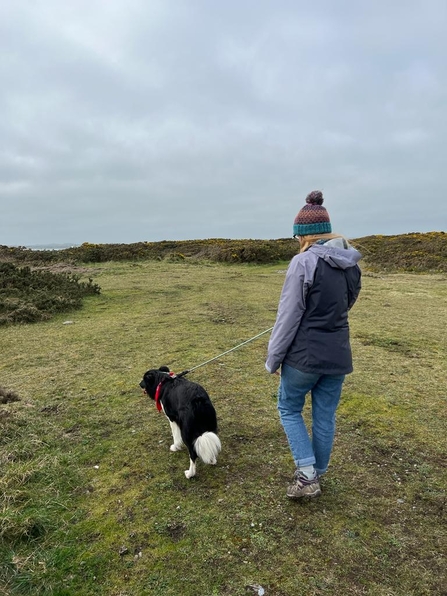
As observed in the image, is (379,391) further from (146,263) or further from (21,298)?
(146,263)

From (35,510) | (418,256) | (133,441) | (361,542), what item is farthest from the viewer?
(418,256)

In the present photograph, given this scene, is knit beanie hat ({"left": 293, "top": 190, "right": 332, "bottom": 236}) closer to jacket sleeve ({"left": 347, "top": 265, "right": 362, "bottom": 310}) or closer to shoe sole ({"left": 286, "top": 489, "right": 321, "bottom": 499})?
jacket sleeve ({"left": 347, "top": 265, "right": 362, "bottom": 310})

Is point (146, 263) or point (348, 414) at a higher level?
point (146, 263)

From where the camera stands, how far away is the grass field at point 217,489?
2488mm

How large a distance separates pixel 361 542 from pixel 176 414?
1789 millimetres

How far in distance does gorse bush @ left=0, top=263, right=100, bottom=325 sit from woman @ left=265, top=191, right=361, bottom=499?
27.8 ft

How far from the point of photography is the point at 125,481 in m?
3.43

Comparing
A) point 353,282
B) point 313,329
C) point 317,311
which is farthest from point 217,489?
point 353,282

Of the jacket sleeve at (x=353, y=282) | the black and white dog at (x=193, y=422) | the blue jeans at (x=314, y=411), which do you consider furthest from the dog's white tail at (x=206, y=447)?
the jacket sleeve at (x=353, y=282)

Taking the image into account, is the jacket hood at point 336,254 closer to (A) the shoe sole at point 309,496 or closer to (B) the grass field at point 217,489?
(A) the shoe sole at point 309,496

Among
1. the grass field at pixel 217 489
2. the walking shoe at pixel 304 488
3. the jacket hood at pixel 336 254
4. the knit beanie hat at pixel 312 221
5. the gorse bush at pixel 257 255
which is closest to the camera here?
the grass field at pixel 217 489

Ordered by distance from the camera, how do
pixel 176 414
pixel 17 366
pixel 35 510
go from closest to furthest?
pixel 35 510 < pixel 176 414 < pixel 17 366

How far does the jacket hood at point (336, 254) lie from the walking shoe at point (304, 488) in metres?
1.66

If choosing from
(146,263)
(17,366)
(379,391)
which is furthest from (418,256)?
(17,366)
